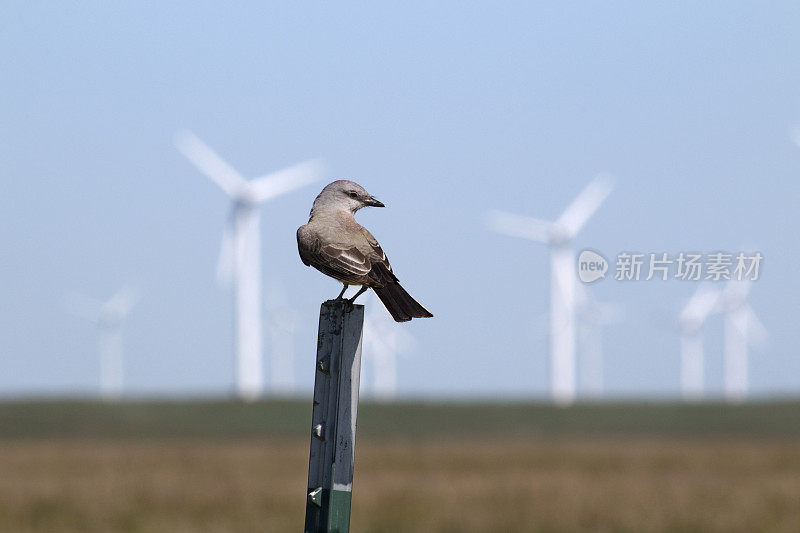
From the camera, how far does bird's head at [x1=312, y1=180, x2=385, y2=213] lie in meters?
9.45

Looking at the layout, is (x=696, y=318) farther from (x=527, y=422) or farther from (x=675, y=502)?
(x=675, y=502)

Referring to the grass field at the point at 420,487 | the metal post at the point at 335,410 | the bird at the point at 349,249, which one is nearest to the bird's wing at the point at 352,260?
the bird at the point at 349,249

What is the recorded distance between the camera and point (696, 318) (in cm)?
9094

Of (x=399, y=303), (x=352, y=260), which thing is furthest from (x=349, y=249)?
(x=399, y=303)

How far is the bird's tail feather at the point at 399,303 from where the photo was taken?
342 inches

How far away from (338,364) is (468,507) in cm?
2079

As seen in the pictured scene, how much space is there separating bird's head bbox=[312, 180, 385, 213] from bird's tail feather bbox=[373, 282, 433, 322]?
823 mm

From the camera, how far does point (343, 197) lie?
9.47 metres

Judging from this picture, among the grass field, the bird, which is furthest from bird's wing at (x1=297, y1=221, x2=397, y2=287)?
the grass field

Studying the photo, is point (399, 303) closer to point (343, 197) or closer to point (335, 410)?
point (335, 410)

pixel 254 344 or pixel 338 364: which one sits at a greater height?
pixel 254 344

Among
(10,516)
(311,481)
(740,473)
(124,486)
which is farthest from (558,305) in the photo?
(311,481)

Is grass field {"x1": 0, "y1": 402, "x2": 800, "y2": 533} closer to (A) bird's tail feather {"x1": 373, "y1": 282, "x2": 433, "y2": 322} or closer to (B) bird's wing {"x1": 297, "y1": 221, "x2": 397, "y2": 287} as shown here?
(B) bird's wing {"x1": 297, "y1": 221, "x2": 397, "y2": 287}

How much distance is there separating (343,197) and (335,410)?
1527 mm
